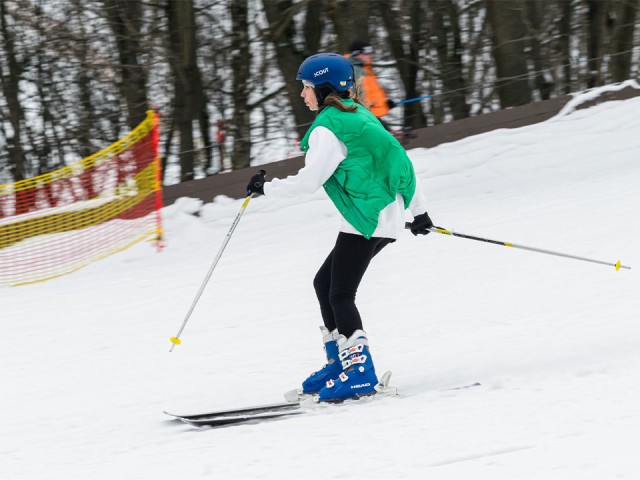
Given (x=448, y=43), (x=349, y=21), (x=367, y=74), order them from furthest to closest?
(x=448, y=43)
(x=349, y=21)
(x=367, y=74)

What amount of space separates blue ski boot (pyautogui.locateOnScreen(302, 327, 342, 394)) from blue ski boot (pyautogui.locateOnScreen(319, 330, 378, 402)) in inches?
6.7

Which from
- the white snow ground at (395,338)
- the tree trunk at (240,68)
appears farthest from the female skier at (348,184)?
the tree trunk at (240,68)

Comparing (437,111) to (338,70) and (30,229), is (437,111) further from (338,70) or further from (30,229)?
(338,70)

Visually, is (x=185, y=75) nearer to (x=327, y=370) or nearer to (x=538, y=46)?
(x=538, y=46)

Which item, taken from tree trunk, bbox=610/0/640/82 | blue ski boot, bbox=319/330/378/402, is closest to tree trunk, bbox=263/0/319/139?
tree trunk, bbox=610/0/640/82

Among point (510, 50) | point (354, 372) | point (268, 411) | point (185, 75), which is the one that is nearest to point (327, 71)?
point (354, 372)

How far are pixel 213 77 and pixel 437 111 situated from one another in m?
3.31

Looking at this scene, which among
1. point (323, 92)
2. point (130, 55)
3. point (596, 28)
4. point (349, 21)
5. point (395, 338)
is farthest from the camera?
point (596, 28)

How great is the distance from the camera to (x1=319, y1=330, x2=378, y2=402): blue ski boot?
397 centimetres

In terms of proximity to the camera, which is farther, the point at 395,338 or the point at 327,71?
the point at 395,338

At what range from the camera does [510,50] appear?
36.0ft

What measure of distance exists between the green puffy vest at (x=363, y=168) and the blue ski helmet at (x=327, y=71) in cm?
10

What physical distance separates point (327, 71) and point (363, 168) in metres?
0.47

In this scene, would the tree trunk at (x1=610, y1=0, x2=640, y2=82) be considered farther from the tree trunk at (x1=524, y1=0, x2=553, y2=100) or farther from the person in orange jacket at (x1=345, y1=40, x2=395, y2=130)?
the person in orange jacket at (x1=345, y1=40, x2=395, y2=130)
